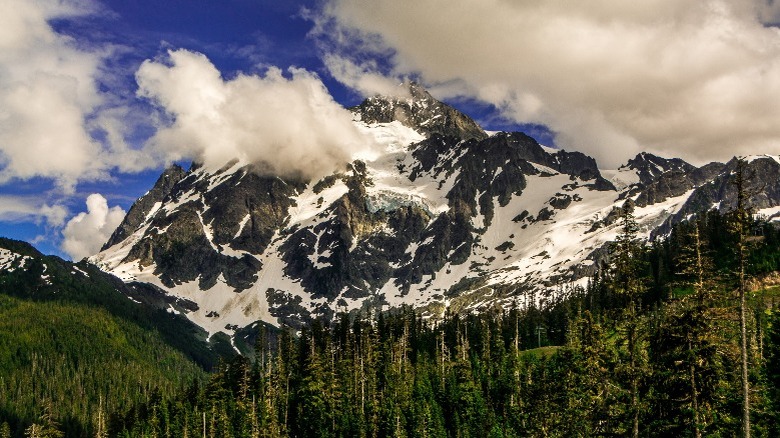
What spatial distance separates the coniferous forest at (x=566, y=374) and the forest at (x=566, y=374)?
0.60ft

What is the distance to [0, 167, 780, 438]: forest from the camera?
3700 centimetres

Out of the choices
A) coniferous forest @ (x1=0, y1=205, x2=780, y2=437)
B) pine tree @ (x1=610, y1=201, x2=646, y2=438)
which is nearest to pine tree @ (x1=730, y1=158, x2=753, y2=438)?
coniferous forest @ (x1=0, y1=205, x2=780, y2=437)

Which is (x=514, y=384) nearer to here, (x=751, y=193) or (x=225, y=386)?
(x=225, y=386)

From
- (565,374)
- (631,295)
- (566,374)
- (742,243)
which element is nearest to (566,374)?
(566,374)

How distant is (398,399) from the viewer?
103 metres

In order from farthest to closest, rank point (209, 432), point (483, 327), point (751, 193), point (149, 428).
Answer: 1. point (483, 327)
2. point (149, 428)
3. point (209, 432)
4. point (751, 193)

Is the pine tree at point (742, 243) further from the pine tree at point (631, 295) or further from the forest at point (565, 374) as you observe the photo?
the pine tree at point (631, 295)

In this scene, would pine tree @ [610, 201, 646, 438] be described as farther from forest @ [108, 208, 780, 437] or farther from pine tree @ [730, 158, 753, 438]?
pine tree @ [730, 158, 753, 438]

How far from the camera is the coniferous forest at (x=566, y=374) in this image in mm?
37031

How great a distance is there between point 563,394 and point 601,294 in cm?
11024

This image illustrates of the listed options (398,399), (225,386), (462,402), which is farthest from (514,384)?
(225,386)

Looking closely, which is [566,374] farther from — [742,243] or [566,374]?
[742,243]

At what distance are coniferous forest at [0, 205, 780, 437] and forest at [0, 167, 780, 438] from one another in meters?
0.18

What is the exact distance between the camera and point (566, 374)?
228 ft
